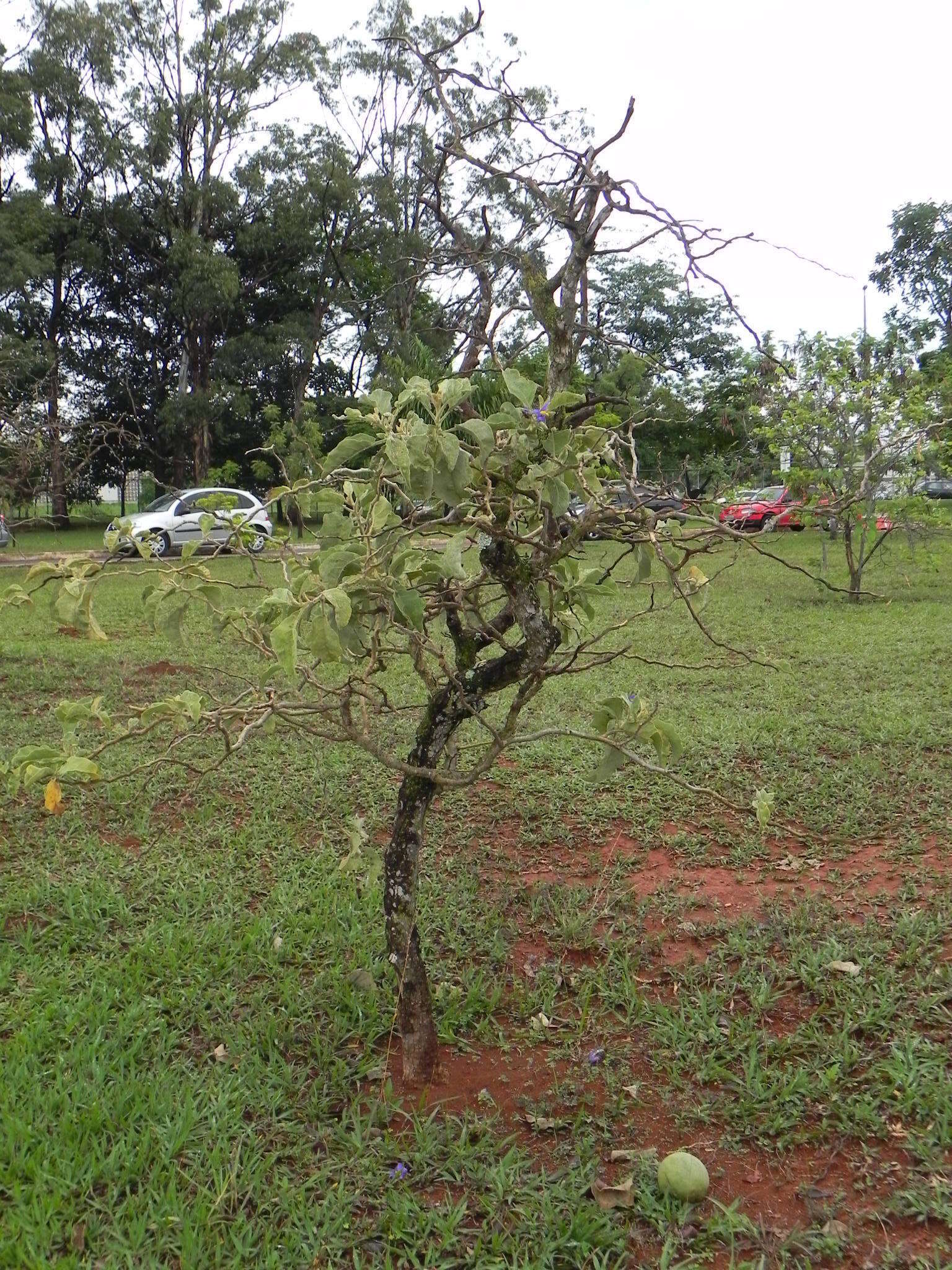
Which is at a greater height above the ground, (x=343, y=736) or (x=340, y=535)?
(x=340, y=535)

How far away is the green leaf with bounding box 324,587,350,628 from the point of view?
1.55 metres

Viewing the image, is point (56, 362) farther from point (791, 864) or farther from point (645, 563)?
point (645, 563)

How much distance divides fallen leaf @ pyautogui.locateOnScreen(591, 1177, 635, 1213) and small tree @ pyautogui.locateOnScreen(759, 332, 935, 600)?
8434mm

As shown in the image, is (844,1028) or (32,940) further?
(32,940)

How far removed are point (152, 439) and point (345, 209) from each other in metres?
7.04

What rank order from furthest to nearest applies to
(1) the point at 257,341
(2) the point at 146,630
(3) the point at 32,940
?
(1) the point at 257,341 < (2) the point at 146,630 < (3) the point at 32,940

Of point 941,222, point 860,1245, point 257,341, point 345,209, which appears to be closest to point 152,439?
point 257,341

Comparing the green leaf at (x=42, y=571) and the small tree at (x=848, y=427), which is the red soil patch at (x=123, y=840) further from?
the small tree at (x=848, y=427)

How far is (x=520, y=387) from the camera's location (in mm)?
1851

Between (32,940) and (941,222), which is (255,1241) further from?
(941,222)

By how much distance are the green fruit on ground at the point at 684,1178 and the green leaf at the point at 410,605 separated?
1.16m

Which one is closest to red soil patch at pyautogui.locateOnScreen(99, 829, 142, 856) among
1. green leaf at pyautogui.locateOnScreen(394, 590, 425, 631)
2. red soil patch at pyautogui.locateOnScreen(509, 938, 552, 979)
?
red soil patch at pyautogui.locateOnScreen(509, 938, 552, 979)

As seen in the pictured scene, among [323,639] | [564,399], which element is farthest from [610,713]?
[323,639]

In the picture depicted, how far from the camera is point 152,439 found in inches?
959
